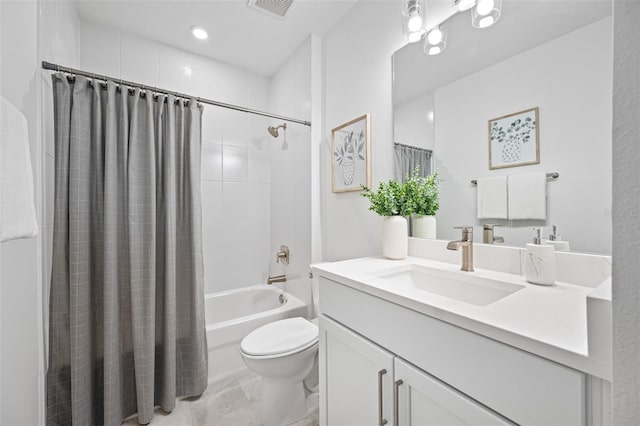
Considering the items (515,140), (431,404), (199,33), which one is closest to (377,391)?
(431,404)

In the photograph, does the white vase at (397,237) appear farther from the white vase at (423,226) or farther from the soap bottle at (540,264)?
the soap bottle at (540,264)

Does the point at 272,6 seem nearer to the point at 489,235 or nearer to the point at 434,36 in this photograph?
the point at 434,36

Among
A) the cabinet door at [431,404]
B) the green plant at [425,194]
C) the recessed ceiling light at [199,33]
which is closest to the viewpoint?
the cabinet door at [431,404]

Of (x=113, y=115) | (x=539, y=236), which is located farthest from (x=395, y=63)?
(x=113, y=115)

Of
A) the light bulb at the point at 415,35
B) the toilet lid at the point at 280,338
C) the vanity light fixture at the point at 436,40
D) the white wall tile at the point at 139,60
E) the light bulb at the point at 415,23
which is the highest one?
the white wall tile at the point at 139,60

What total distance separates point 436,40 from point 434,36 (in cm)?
2

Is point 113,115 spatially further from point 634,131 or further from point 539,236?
point 539,236

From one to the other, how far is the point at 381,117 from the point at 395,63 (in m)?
0.27

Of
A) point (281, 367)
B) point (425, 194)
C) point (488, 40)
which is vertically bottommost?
point (281, 367)

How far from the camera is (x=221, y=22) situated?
5.94 ft

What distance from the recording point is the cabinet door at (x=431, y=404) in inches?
23.4

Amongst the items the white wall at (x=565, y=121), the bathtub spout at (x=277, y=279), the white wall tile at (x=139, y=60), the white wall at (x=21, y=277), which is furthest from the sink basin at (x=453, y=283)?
the white wall tile at (x=139, y=60)

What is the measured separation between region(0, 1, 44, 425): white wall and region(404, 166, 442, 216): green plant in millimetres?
1447

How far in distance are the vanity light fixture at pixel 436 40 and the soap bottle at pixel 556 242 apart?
0.90m
